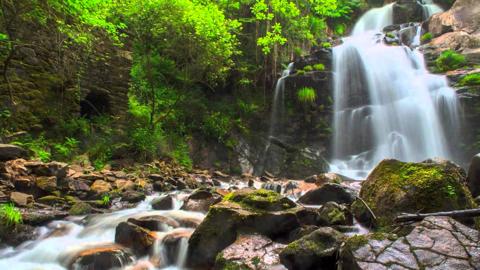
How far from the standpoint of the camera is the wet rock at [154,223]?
5.46 meters

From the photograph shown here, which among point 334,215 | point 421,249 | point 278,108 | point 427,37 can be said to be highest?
point 427,37

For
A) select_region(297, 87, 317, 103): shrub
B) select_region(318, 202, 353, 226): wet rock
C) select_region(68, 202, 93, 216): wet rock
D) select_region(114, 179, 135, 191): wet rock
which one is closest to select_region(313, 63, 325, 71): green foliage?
select_region(297, 87, 317, 103): shrub

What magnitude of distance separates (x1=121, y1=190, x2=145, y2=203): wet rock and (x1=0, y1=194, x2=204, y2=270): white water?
3.64 feet

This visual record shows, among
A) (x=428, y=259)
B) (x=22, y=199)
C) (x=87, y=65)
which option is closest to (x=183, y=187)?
(x=22, y=199)

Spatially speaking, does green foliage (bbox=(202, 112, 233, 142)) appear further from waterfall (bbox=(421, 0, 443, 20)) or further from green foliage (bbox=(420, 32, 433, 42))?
waterfall (bbox=(421, 0, 443, 20))

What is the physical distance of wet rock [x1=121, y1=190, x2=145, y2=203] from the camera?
296 inches

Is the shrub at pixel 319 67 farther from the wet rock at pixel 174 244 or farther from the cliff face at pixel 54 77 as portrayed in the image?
the wet rock at pixel 174 244

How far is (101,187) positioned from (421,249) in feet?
21.2

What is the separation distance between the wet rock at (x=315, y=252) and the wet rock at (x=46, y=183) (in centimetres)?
499

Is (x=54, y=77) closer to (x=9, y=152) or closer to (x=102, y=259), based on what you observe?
(x=9, y=152)

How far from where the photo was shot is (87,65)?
422 inches

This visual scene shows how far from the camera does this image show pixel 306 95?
1547cm

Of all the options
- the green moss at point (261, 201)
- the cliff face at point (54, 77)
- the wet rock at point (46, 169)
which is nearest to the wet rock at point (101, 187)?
the wet rock at point (46, 169)

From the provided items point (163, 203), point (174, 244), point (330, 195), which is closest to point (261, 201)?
point (174, 244)
